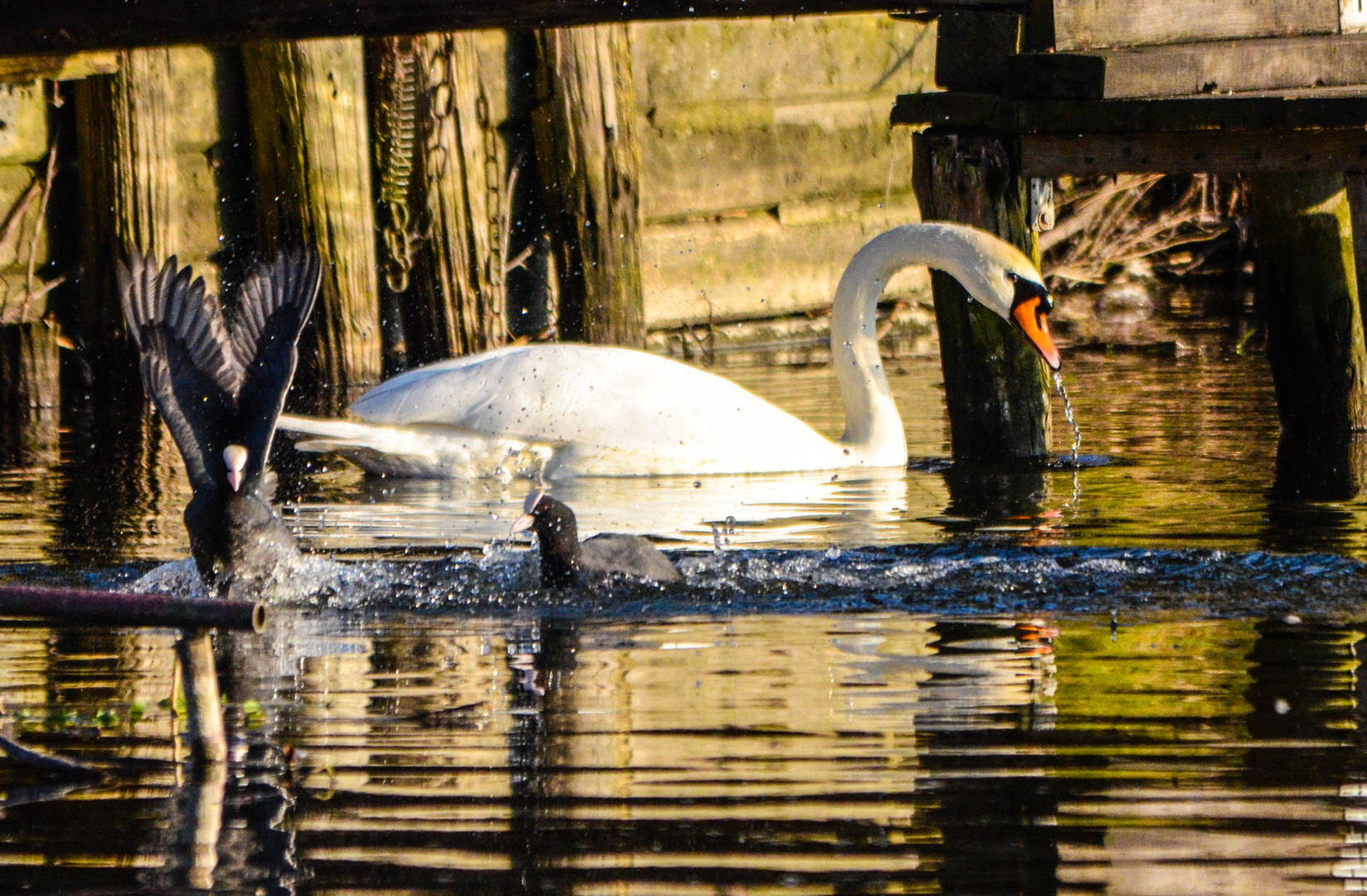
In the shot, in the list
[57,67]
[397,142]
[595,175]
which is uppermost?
[57,67]

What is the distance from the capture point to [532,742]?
3.90m

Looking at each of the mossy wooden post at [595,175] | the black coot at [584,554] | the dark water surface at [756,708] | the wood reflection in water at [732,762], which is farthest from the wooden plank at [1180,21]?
the mossy wooden post at [595,175]

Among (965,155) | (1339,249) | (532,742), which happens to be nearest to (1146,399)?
(1339,249)

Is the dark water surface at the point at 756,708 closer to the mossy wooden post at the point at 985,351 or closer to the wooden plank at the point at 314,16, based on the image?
the mossy wooden post at the point at 985,351

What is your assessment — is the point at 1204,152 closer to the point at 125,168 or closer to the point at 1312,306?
the point at 1312,306

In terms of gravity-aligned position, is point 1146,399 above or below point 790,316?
below

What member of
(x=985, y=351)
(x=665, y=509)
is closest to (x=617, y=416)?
(x=665, y=509)

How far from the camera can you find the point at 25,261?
955 cm

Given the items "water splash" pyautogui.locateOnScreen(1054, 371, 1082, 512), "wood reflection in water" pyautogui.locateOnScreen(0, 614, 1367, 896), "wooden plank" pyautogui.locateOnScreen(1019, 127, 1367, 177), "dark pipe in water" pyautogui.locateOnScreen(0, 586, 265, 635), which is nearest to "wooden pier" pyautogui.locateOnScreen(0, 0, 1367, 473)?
"wooden plank" pyautogui.locateOnScreen(1019, 127, 1367, 177)

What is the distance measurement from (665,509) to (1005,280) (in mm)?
1351

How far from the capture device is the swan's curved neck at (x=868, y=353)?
776 centimetres

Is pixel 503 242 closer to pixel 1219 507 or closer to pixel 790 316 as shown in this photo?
pixel 790 316

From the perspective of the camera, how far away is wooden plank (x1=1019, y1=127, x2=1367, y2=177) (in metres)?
6.70

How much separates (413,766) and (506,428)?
12.7 feet
